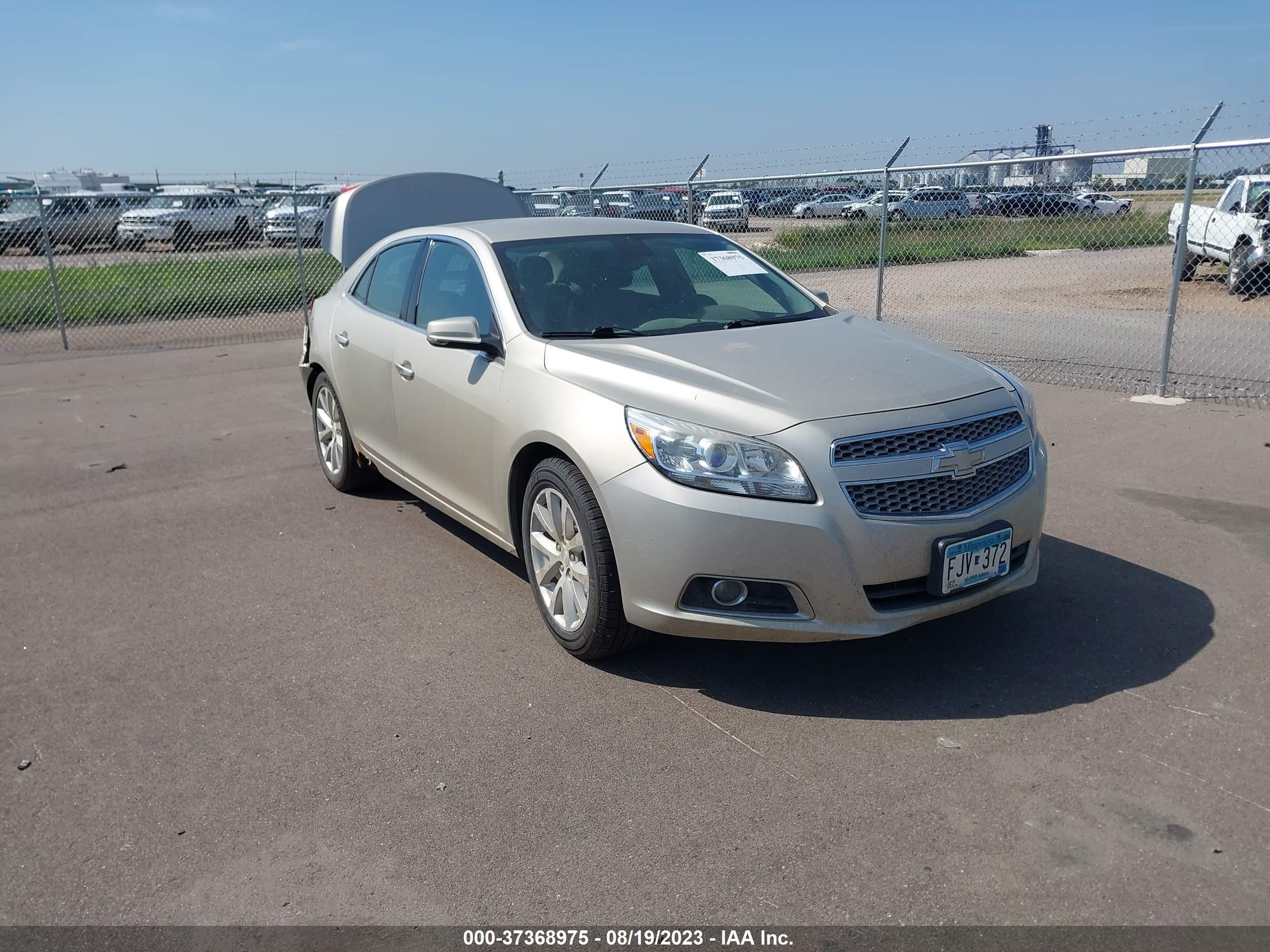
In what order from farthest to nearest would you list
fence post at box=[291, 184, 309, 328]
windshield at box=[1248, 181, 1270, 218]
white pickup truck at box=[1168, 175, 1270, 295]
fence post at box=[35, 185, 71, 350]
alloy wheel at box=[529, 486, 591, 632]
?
1. fence post at box=[291, 184, 309, 328]
2. windshield at box=[1248, 181, 1270, 218]
3. fence post at box=[35, 185, 71, 350]
4. white pickup truck at box=[1168, 175, 1270, 295]
5. alloy wheel at box=[529, 486, 591, 632]

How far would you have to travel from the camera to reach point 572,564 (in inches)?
160

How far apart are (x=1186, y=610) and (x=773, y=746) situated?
6.84ft

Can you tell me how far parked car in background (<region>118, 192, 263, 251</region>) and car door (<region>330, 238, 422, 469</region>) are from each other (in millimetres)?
9305

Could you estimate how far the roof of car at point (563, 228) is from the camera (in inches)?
204

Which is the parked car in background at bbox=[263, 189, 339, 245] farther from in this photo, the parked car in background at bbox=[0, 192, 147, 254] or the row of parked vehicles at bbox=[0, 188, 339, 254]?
the parked car in background at bbox=[0, 192, 147, 254]

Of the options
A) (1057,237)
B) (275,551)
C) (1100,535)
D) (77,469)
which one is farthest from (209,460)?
(1057,237)

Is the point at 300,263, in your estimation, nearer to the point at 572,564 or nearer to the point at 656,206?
the point at 656,206

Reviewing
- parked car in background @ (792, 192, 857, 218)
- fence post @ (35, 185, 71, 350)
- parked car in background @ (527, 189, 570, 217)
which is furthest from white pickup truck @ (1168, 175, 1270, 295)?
fence post @ (35, 185, 71, 350)

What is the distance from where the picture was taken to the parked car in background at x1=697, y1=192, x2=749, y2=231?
495 inches

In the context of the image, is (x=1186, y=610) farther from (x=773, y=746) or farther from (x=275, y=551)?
(x=275, y=551)

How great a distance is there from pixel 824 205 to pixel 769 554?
942 centimetres

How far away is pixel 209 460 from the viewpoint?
7598mm

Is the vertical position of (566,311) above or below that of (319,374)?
above

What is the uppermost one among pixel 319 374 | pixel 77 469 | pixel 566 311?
pixel 566 311
